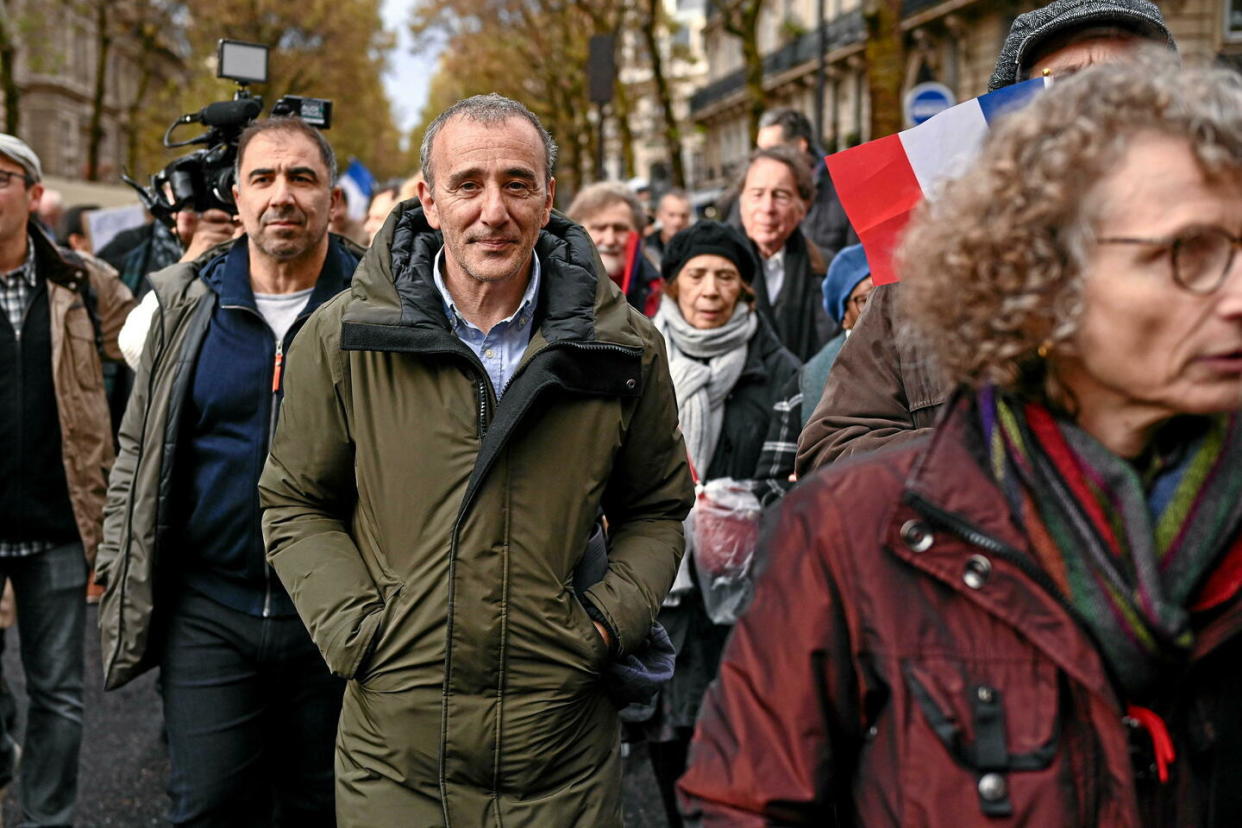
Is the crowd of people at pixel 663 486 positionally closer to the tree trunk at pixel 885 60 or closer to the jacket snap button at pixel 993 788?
the jacket snap button at pixel 993 788

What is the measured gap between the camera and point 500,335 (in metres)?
3.27

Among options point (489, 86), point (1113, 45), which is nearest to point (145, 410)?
point (1113, 45)

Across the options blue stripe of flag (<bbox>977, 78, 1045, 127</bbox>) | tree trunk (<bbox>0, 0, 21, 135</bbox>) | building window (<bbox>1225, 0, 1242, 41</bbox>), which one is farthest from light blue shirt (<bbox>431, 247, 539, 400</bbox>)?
building window (<bbox>1225, 0, 1242, 41</bbox>)

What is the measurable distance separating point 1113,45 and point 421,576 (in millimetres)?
1779

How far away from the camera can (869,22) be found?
13359 millimetres

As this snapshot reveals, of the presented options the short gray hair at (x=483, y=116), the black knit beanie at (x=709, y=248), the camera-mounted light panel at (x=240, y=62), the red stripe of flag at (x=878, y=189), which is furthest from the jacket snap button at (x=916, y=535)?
the camera-mounted light panel at (x=240, y=62)

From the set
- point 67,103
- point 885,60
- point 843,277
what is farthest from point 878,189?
point 67,103

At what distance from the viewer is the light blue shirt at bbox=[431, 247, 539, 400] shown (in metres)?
3.22

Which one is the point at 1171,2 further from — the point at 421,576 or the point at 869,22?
the point at 421,576

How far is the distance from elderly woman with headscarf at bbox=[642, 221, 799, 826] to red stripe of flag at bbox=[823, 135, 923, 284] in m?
1.83

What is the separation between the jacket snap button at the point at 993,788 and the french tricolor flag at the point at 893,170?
134cm

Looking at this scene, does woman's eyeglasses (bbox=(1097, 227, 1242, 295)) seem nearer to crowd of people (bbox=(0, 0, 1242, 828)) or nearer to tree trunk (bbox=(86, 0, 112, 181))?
crowd of people (bbox=(0, 0, 1242, 828))

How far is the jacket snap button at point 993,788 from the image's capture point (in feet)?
5.57

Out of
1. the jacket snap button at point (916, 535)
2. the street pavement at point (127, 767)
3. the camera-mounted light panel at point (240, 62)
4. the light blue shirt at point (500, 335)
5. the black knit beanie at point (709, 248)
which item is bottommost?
the street pavement at point (127, 767)
